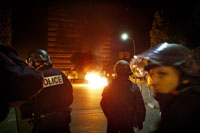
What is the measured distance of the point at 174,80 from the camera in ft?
5.07

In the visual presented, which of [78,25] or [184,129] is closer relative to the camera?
[184,129]

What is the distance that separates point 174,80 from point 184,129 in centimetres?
41

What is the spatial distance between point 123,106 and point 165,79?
4.98 feet

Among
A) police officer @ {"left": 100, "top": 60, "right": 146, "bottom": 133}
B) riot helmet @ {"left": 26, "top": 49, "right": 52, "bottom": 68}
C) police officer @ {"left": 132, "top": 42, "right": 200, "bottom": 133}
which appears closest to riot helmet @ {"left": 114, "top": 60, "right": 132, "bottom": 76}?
police officer @ {"left": 100, "top": 60, "right": 146, "bottom": 133}

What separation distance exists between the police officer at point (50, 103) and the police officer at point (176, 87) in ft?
6.25

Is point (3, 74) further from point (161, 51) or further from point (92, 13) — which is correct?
point (92, 13)

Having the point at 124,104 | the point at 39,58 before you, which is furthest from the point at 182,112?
the point at 39,58

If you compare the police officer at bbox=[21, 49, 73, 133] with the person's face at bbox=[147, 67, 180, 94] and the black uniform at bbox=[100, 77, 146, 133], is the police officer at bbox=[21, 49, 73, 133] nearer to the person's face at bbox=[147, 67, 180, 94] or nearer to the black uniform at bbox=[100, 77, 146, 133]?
the black uniform at bbox=[100, 77, 146, 133]

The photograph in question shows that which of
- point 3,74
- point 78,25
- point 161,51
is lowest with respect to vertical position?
point 3,74

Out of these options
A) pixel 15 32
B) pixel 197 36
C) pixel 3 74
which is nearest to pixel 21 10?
pixel 15 32

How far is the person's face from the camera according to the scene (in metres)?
1.54

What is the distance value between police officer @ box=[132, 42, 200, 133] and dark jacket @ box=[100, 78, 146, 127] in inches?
53.8

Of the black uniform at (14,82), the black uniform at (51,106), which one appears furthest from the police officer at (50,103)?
the black uniform at (14,82)

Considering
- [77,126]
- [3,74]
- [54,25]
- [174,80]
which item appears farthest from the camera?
[54,25]
